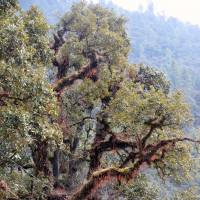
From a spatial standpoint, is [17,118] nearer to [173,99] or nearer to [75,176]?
[173,99]

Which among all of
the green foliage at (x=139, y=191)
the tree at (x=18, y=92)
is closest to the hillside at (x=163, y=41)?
the green foliage at (x=139, y=191)

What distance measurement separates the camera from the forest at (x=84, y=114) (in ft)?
39.8

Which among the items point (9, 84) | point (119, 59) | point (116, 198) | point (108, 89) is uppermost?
point (119, 59)

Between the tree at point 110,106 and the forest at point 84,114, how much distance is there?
4 centimetres

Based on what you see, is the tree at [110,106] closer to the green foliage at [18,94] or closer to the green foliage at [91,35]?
the green foliage at [91,35]

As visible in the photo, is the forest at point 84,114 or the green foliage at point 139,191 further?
the green foliage at point 139,191

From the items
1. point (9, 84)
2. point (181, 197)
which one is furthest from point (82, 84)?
point (9, 84)

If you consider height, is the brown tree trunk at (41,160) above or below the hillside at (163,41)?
below

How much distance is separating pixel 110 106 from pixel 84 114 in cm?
306

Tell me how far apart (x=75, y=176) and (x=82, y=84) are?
14.8 ft

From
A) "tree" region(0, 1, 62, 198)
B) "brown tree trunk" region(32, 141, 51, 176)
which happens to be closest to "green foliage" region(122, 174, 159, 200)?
"brown tree trunk" region(32, 141, 51, 176)

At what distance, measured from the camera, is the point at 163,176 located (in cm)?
1853

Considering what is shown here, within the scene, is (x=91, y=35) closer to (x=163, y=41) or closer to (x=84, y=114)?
(x=84, y=114)

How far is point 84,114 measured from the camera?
20.5 meters
